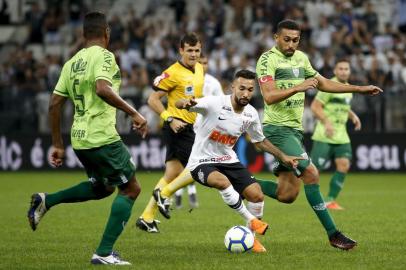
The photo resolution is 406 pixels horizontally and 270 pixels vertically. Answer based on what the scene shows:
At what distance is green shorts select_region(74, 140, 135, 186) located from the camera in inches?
352

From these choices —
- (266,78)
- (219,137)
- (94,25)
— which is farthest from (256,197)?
(94,25)

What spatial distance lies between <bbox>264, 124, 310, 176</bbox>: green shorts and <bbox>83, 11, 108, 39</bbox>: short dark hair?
8.93 feet

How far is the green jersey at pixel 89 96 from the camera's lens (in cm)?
881

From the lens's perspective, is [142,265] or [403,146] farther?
[403,146]

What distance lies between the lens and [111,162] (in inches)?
351

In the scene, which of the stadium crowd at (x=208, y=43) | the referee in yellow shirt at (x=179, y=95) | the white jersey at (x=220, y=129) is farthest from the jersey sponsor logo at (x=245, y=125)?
the stadium crowd at (x=208, y=43)

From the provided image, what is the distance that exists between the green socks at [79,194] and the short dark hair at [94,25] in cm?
153

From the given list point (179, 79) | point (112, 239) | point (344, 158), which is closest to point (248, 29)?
point (344, 158)

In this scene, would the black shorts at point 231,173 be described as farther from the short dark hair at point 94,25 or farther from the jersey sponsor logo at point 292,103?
the short dark hair at point 94,25

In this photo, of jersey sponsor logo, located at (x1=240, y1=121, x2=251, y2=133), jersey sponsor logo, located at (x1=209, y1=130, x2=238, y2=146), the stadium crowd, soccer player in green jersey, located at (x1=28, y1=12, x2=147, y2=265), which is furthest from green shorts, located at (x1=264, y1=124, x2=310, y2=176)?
the stadium crowd

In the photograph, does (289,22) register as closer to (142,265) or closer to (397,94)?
(142,265)

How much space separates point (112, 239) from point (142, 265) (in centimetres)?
38

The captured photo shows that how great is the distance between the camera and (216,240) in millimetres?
11039

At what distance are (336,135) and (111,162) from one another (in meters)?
7.76
